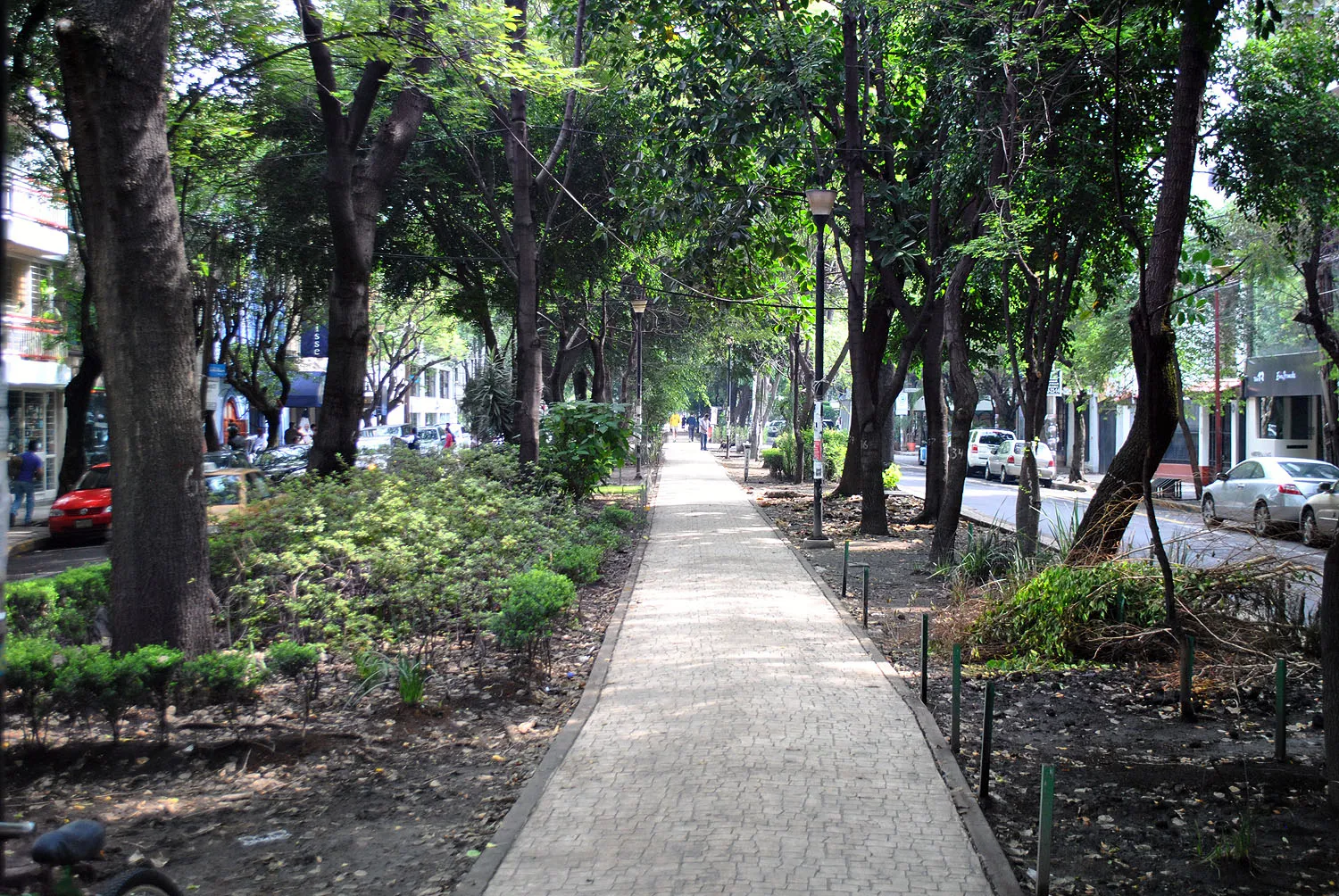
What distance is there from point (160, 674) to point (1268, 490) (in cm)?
1942

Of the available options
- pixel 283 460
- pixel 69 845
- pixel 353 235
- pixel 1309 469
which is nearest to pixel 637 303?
pixel 283 460

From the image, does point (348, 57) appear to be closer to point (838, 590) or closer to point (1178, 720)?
point (838, 590)

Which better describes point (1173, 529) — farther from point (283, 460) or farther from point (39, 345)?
point (39, 345)

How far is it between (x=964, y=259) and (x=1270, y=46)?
594cm

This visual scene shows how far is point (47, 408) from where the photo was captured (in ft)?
106

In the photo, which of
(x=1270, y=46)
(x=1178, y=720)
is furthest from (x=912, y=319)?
(x=1178, y=720)

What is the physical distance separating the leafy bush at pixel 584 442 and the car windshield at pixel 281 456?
372 inches

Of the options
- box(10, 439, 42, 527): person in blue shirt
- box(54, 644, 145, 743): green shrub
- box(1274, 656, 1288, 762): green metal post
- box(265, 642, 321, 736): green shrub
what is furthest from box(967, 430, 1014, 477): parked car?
box(54, 644, 145, 743): green shrub

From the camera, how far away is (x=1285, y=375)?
1278 inches

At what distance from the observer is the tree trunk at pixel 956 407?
1334cm

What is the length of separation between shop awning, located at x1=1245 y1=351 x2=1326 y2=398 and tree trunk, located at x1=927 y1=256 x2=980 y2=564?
2092 cm

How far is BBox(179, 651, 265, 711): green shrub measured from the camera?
5910 millimetres

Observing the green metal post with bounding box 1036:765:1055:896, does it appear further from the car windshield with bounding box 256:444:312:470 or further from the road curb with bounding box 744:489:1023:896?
the car windshield with bounding box 256:444:312:470

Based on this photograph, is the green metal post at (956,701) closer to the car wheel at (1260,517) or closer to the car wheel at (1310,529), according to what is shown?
the car wheel at (1310,529)
